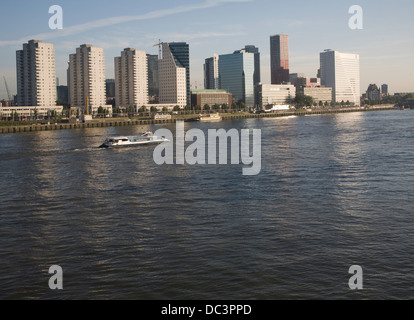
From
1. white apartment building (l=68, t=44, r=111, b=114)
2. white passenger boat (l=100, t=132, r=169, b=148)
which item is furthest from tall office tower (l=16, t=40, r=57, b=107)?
white passenger boat (l=100, t=132, r=169, b=148)

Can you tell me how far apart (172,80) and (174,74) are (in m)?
2.47

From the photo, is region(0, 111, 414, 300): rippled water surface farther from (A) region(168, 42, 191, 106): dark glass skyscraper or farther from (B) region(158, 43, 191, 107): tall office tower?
(A) region(168, 42, 191, 106): dark glass skyscraper

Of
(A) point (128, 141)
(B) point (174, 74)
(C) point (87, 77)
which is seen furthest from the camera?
(B) point (174, 74)

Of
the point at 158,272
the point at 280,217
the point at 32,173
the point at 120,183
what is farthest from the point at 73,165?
the point at 158,272

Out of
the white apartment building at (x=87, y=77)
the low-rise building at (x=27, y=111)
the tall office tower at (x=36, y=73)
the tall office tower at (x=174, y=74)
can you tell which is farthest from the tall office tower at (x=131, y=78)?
the low-rise building at (x=27, y=111)

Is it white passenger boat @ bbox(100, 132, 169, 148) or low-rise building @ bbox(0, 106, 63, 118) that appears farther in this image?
low-rise building @ bbox(0, 106, 63, 118)

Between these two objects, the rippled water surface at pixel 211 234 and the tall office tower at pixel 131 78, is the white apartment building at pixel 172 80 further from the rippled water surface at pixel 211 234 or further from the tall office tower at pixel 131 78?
the rippled water surface at pixel 211 234

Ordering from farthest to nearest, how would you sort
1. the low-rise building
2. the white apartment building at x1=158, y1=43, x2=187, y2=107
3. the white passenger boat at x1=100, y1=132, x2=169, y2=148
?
1. the white apartment building at x1=158, y1=43, x2=187, y2=107
2. the low-rise building
3. the white passenger boat at x1=100, y1=132, x2=169, y2=148

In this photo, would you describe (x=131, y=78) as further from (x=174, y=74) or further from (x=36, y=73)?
(x=36, y=73)

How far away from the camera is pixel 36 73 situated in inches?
6009

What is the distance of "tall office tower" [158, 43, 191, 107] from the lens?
19088 cm

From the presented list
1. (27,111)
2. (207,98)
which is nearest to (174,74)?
(207,98)

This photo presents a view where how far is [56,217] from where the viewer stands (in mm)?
19672

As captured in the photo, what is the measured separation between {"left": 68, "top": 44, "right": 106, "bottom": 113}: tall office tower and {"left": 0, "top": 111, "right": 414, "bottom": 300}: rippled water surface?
5536 inches
